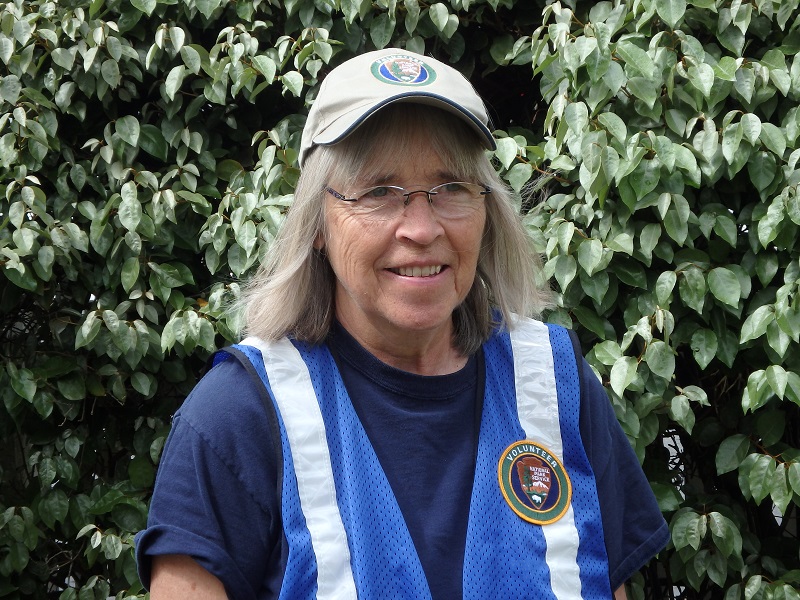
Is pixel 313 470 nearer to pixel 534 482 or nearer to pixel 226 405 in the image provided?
pixel 226 405

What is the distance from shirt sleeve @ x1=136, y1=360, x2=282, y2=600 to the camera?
163 centimetres

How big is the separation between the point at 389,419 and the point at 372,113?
54 centimetres

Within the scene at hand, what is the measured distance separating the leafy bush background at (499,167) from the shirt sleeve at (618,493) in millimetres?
446

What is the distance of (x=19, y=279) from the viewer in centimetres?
292

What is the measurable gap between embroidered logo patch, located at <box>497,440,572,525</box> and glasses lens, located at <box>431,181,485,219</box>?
44 centimetres

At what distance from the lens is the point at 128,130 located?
3072 mm

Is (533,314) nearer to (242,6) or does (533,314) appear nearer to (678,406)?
(678,406)

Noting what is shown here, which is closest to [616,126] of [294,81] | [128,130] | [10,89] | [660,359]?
[660,359]

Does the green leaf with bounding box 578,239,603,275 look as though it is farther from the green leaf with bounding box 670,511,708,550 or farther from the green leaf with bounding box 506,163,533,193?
the green leaf with bounding box 670,511,708,550

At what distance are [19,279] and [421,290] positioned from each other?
1.56 m

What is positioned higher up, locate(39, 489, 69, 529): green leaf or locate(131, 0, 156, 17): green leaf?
locate(131, 0, 156, 17): green leaf

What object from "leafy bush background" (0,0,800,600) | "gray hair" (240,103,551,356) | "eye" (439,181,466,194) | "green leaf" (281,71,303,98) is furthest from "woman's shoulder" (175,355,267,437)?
"green leaf" (281,71,303,98)

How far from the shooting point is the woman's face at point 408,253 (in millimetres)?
1801

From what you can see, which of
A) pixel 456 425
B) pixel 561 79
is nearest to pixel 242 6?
pixel 561 79
